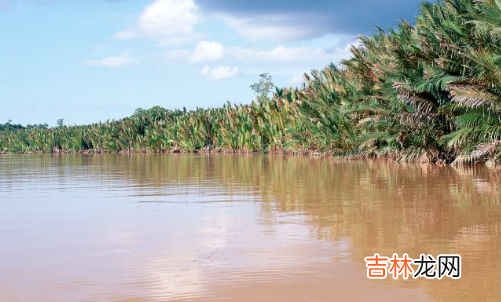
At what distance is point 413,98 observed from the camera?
21.5 m

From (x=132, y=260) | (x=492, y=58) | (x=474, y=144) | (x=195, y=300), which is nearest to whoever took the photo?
(x=195, y=300)

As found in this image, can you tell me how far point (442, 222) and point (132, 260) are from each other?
431 centimetres

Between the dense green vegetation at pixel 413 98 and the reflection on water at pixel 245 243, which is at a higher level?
the dense green vegetation at pixel 413 98

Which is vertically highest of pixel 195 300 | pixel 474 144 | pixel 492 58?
pixel 492 58

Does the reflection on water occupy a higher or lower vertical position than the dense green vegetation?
lower

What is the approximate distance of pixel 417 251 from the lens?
6.39m

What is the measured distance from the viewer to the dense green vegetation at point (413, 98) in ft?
55.8

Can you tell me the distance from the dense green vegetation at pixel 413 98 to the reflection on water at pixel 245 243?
4498 millimetres

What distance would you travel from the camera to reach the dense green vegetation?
1700 centimetres

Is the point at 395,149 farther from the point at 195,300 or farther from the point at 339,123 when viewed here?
the point at 195,300

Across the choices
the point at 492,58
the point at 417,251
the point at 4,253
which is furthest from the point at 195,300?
the point at 492,58

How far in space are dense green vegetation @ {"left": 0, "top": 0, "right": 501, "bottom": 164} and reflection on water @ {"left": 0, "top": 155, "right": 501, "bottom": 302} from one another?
4498 mm

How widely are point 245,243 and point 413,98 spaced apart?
617 inches

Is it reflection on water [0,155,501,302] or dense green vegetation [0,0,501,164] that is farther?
dense green vegetation [0,0,501,164]
